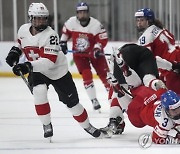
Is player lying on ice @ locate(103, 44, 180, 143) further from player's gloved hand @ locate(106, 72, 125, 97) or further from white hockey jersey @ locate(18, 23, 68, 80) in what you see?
white hockey jersey @ locate(18, 23, 68, 80)

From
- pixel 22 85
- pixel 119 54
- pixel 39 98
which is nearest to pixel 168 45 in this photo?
pixel 119 54

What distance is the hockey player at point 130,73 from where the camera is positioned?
13.8 feet

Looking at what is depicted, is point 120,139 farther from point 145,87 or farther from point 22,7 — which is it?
point 22,7

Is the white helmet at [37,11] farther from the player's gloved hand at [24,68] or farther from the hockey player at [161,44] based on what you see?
the hockey player at [161,44]

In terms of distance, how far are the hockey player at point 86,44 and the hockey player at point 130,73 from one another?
161cm

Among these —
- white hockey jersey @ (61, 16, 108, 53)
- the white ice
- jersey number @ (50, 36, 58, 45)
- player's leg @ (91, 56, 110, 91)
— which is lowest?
the white ice

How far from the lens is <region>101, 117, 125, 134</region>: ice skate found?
4355 millimetres

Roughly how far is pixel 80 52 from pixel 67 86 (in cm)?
199

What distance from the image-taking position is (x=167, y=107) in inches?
143

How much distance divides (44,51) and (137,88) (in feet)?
2.33

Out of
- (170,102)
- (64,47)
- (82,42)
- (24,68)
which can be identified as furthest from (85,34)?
(170,102)

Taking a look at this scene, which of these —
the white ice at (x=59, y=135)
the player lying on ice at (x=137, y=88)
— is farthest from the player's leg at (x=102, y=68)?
the player lying on ice at (x=137, y=88)

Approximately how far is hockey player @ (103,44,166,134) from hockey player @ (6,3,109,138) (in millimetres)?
277

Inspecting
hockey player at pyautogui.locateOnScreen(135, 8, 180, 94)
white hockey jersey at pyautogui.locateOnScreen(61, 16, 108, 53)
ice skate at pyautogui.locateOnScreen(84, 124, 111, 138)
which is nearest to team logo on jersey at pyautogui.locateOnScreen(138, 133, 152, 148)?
ice skate at pyautogui.locateOnScreen(84, 124, 111, 138)
